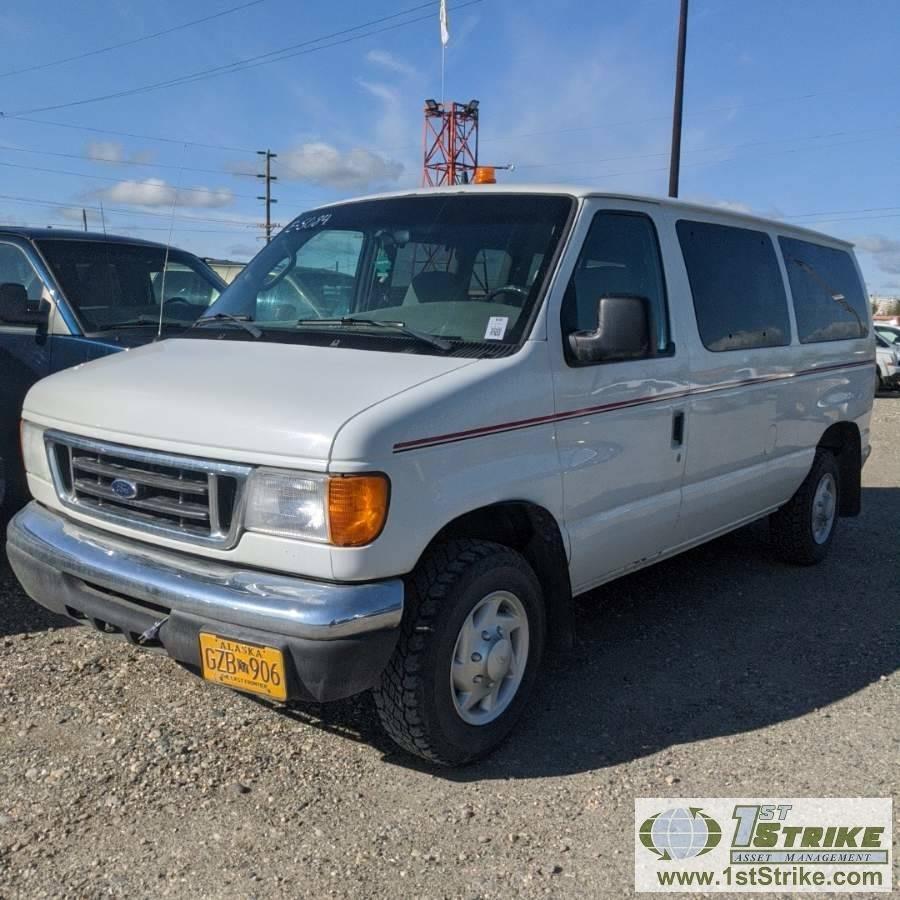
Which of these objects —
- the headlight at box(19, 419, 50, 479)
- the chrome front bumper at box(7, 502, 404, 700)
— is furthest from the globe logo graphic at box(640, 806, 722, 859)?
the headlight at box(19, 419, 50, 479)

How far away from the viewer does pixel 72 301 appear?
573cm

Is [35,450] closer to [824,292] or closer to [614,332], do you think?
[614,332]

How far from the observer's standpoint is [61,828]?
2.96 metres

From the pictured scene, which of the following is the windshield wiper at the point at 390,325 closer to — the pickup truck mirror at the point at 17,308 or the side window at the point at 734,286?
the side window at the point at 734,286

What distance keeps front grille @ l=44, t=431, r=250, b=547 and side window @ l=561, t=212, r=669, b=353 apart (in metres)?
1.49

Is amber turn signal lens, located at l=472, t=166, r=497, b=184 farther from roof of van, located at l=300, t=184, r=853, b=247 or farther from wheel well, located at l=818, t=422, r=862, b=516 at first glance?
wheel well, located at l=818, t=422, r=862, b=516

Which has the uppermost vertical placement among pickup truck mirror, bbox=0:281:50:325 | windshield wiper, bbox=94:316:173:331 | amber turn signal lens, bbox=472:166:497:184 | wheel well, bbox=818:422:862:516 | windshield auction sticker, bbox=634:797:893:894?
amber turn signal lens, bbox=472:166:497:184

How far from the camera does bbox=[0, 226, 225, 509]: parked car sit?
5.27 metres

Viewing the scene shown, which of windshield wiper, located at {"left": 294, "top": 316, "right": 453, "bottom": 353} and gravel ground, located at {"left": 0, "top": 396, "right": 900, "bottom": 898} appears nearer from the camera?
gravel ground, located at {"left": 0, "top": 396, "right": 900, "bottom": 898}

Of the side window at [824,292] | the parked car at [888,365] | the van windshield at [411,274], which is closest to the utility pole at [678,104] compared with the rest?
the parked car at [888,365]

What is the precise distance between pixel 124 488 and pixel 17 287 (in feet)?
8.73

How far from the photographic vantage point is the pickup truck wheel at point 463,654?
313cm

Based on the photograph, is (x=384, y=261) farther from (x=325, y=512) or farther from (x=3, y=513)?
(x=3, y=513)

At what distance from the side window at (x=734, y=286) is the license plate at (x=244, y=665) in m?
2.72
